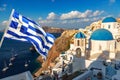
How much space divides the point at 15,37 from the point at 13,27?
58cm

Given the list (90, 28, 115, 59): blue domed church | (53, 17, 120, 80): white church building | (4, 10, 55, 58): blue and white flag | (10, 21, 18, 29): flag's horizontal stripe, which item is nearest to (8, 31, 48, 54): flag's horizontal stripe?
(4, 10, 55, 58): blue and white flag

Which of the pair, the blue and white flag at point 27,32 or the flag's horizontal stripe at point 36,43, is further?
the flag's horizontal stripe at point 36,43

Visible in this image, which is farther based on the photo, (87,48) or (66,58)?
(66,58)

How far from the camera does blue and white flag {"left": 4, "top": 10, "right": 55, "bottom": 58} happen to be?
1142 cm

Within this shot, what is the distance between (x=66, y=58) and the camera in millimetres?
38406

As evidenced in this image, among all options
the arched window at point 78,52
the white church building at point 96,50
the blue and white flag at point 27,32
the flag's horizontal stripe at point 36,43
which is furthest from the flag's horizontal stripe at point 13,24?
the arched window at point 78,52

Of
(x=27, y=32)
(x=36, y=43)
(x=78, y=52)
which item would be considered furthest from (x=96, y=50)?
(x=27, y=32)

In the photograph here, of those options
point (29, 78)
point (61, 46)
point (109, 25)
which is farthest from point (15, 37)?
point (61, 46)

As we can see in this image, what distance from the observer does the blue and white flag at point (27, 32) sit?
11.4 m

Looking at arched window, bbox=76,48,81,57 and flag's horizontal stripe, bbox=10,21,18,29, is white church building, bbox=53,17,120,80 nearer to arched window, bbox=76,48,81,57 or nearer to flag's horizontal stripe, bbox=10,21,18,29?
arched window, bbox=76,48,81,57

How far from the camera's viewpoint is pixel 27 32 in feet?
39.7

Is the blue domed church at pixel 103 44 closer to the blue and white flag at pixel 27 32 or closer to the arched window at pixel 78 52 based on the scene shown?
the arched window at pixel 78 52

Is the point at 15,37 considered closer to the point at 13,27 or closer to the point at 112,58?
the point at 13,27

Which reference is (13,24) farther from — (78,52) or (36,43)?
(78,52)
